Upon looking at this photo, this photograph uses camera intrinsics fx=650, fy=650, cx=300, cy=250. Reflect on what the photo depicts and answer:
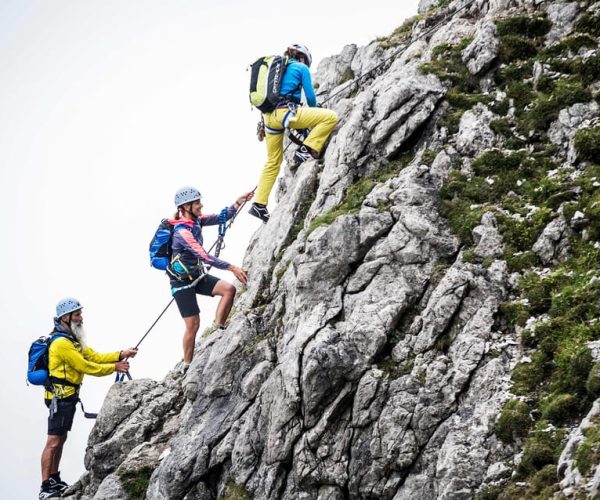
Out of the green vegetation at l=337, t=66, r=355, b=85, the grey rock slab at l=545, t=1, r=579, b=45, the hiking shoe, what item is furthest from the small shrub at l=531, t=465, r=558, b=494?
the green vegetation at l=337, t=66, r=355, b=85

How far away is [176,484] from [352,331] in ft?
20.2

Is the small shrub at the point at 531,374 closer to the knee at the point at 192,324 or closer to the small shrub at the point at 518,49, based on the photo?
the small shrub at the point at 518,49

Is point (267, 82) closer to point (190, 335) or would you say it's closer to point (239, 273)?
point (239, 273)

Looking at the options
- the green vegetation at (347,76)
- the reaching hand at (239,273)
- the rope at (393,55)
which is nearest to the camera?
the reaching hand at (239,273)

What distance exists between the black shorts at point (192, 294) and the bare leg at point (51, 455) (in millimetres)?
5749

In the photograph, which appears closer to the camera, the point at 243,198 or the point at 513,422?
the point at 513,422

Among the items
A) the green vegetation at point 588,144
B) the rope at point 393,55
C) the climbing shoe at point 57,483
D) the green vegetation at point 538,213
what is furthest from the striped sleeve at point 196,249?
the green vegetation at point 588,144

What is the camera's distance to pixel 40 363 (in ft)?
67.6

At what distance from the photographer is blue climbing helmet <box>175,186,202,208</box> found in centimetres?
2020

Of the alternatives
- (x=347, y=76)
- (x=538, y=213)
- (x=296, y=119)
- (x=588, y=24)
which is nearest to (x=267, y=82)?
(x=296, y=119)

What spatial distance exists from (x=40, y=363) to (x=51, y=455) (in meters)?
2.94

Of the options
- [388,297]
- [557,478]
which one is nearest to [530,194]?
[388,297]

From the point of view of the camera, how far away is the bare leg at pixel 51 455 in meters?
20.6

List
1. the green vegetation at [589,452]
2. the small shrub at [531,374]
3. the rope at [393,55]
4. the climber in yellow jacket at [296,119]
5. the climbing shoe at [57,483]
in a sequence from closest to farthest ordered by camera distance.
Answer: the green vegetation at [589,452] → the small shrub at [531,374] → the climbing shoe at [57,483] → the climber in yellow jacket at [296,119] → the rope at [393,55]
